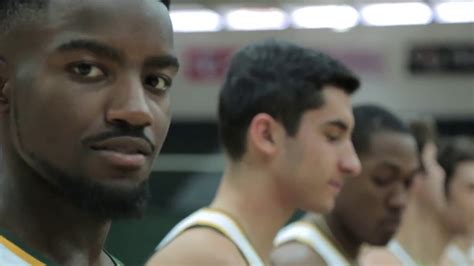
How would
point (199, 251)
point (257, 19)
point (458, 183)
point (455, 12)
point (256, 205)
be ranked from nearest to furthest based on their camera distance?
point (199, 251)
point (256, 205)
point (458, 183)
point (455, 12)
point (257, 19)

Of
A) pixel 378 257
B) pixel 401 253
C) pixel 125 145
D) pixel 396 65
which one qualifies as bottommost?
pixel 396 65

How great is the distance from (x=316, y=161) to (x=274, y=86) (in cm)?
20

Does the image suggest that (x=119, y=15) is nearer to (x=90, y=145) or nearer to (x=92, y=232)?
(x=90, y=145)

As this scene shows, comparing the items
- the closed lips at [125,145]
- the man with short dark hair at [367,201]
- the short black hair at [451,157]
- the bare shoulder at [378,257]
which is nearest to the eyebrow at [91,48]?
the closed lips at [125,145]

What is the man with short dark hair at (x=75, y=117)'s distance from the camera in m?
1.28

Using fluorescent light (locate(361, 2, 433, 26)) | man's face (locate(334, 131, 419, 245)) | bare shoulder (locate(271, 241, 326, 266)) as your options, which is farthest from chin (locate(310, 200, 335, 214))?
fluorescent light (locate(361, 2, 433, 26))

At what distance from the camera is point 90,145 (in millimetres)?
1277

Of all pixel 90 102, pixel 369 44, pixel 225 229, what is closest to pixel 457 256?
pixel 225 229

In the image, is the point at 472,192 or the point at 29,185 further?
the point at 472,192

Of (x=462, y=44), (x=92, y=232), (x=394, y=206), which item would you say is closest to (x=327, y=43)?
(x=462, y=44)

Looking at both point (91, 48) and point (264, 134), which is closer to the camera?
point (91, 48)

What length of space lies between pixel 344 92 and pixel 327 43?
6.58 metres

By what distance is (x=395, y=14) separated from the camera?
9.11 meters

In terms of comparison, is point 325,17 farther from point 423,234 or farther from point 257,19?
point 423,234
